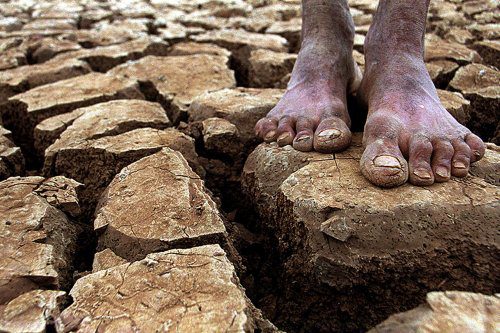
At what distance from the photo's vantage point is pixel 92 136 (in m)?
1.56

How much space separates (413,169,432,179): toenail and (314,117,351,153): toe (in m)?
0.23

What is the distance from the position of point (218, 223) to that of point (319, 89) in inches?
24.9

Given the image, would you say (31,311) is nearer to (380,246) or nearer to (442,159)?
(380,246)

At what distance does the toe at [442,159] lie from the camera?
1102mm

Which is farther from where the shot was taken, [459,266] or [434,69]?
[434,69]

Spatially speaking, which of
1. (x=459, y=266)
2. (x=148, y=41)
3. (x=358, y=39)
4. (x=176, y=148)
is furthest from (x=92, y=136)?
(x=358, y=39)

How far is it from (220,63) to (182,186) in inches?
49.2

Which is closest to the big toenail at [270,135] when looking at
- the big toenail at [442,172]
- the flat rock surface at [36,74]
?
the big toenail at [442,172]

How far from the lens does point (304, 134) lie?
4.35 ft

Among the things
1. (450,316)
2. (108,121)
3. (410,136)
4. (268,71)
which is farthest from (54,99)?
(450,316)

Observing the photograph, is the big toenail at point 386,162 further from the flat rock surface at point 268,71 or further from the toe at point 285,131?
the flat rock surface at point 268,71

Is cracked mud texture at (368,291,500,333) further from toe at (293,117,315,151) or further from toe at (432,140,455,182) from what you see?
toe at (293,117,315,151)

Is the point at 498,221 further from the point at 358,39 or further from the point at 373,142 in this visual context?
the point at 358,39

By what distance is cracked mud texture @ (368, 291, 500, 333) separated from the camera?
703mm
